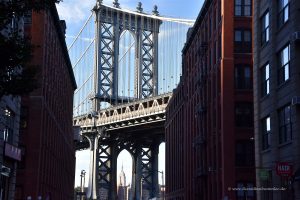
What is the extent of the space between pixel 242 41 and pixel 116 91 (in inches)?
3059

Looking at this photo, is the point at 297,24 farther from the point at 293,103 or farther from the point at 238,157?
the point at 238,157

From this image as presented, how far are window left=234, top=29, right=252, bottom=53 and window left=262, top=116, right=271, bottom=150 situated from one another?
19973 millimetres

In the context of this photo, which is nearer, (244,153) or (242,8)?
(244,153)

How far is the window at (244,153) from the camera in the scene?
181 feet

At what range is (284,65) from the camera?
3406cm

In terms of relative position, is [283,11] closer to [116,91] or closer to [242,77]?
[242,77]

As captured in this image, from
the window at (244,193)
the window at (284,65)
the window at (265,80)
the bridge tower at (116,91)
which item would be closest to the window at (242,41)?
the window at (244,193)

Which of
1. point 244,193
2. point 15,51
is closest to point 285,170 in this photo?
point 15,51

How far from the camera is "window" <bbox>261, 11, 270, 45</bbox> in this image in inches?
1510

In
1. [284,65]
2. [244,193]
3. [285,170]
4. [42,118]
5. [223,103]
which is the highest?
[223,103]

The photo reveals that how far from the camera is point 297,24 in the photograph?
104 feet

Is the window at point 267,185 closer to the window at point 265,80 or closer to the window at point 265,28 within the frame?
the window at point 265,80

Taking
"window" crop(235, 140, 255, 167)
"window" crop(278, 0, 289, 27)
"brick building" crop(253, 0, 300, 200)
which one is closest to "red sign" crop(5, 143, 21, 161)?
"brick building" crop(253, 0, 300, 200)

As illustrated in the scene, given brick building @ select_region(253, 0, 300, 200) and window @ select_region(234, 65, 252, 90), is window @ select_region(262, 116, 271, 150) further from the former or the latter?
window @ select_region(234, 65, 252, 90)
